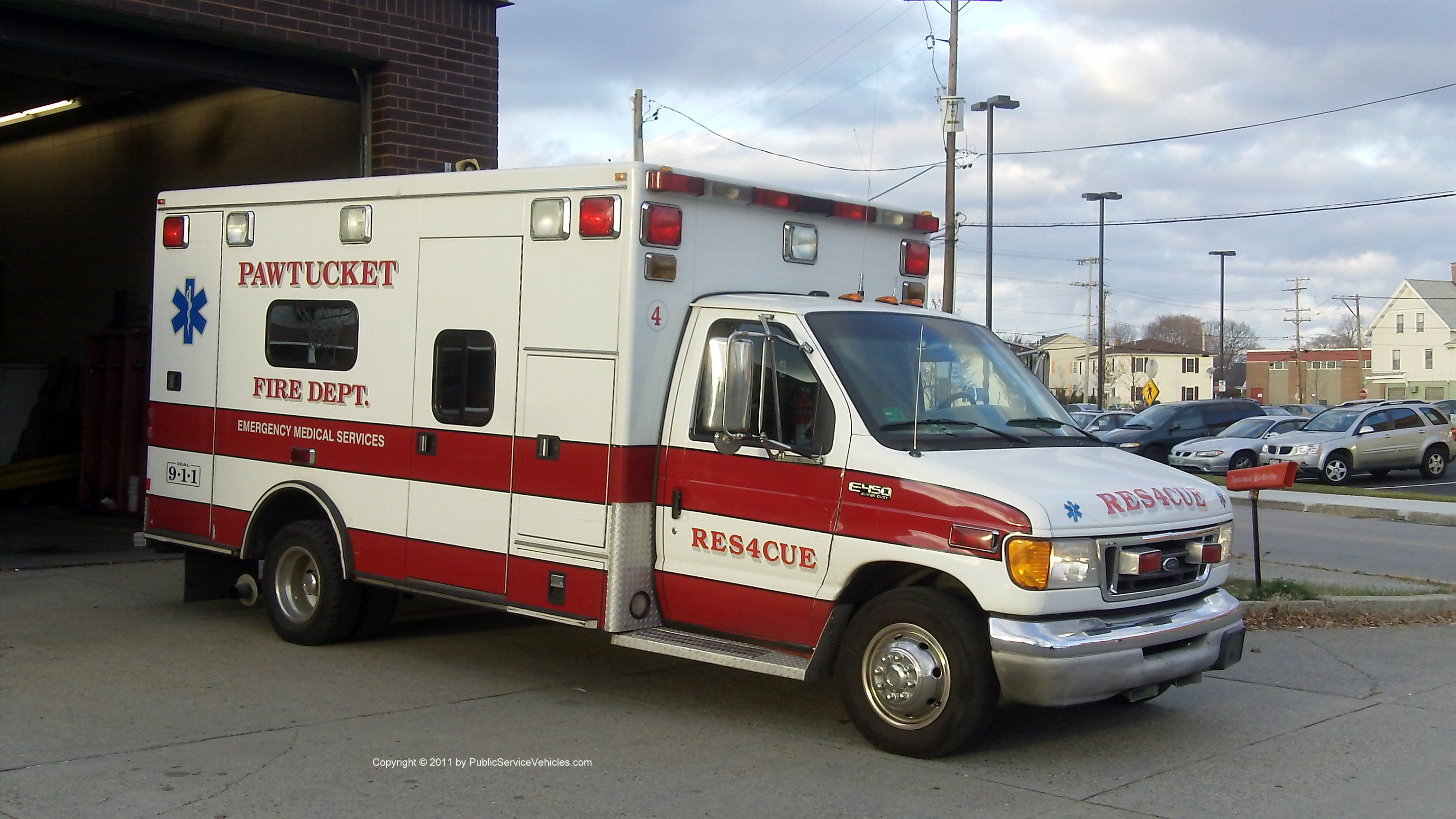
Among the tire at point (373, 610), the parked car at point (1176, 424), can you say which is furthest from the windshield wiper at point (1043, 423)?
the parked car at point (1176, 424)

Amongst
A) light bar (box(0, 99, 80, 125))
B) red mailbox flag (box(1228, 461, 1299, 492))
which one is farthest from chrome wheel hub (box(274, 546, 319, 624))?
light bar (box(0, 99, 80, 125))

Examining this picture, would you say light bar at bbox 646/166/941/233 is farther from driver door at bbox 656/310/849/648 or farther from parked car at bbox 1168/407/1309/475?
parked car at bbox 1168/407/1309/475

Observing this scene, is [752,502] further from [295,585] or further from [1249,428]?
[1249,428]

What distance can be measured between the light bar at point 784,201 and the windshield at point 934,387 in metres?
1.01

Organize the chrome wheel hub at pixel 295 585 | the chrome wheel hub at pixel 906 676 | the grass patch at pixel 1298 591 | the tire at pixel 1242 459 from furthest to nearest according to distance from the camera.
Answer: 1. the tire at pixel 1242 459
2. the grass patch at pixel 1298 591
3. the chrome wheel hub at pixel 295 585
4. the chrome wheel hub at pixel 906 676

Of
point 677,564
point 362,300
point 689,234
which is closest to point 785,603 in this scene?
point 677,564

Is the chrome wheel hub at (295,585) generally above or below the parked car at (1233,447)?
below

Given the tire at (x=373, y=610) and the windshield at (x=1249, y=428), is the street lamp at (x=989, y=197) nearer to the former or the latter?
the windshield at (x=1249, y=428)

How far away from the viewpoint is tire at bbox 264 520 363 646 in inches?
333

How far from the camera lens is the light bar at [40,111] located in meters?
18.8

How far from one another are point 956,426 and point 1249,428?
24.0m

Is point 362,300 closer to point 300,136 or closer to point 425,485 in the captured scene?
point 425,485

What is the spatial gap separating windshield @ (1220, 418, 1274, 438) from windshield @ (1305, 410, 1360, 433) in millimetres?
916

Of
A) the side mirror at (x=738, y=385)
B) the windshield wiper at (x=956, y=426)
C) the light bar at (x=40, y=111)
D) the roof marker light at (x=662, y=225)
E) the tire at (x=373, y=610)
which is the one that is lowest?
the tire at (x=373, y=610)
